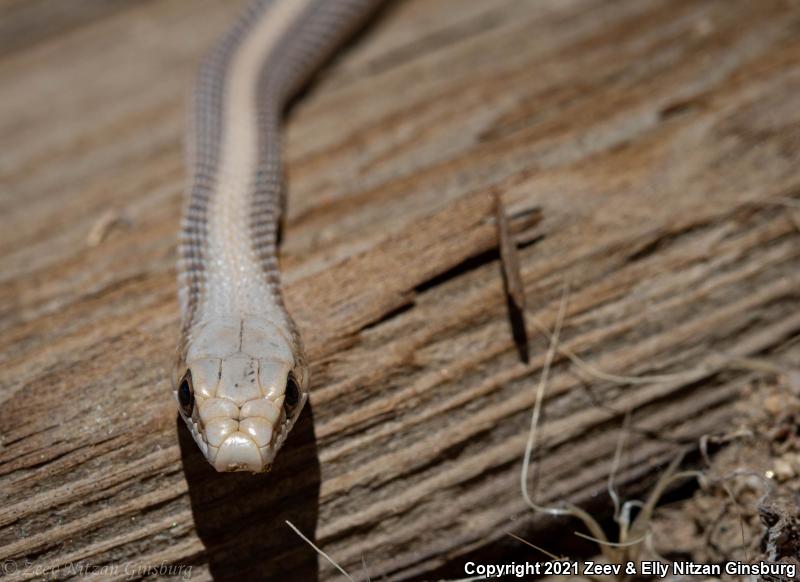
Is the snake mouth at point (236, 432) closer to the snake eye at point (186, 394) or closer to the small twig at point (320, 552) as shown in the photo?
the snake eye at point (186, 394)

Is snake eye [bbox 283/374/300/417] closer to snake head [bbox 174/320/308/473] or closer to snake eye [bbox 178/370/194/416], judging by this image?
snake head [bbox 174/320/308/473]

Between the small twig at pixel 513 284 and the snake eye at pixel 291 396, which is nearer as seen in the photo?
the snake eye at pixel 291 396

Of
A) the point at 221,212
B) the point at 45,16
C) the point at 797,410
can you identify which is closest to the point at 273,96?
the point at 221,212

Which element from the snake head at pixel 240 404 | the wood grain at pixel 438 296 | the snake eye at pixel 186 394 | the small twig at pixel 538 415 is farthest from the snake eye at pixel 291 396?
the small twig at pixel 538 415

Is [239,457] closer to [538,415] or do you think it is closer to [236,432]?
[236,432]

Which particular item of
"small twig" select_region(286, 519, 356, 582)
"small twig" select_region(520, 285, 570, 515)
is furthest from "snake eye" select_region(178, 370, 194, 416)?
"small twig" select_region(520, 285, 570, 515)
